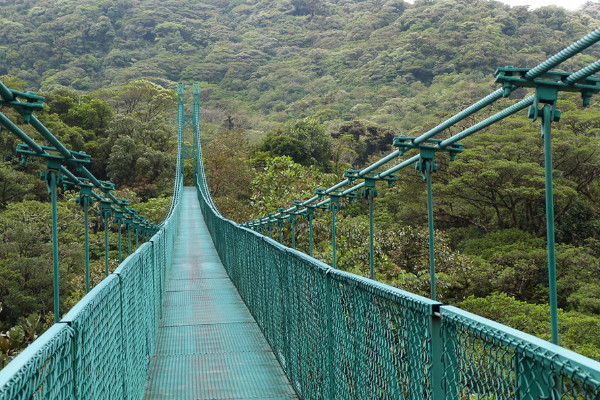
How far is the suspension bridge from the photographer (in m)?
1.35

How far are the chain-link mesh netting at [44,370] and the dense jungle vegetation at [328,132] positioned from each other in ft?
29.0

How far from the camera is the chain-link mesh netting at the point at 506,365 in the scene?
3.54 ft

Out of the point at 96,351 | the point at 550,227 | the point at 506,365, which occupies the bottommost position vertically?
the point at 96,351

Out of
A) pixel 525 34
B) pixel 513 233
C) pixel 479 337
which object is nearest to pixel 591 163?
pixel 513 233

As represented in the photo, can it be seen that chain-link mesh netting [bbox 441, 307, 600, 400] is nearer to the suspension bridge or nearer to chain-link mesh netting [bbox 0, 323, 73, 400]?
the suspension bridge

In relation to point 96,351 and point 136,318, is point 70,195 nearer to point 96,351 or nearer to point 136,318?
point 136,318

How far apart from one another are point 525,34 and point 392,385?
5868 centimetres

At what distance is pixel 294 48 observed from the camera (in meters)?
81.2

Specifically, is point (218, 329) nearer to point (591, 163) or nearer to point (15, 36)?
point (591, 163)

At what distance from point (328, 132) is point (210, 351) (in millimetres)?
34802

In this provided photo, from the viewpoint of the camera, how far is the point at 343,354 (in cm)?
277

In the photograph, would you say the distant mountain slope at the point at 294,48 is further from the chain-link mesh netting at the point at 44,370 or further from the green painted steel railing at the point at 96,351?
the chain-link mesh netting at the point at 44,370

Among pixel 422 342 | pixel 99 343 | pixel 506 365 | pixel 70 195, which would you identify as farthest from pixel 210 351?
pixel 70 195

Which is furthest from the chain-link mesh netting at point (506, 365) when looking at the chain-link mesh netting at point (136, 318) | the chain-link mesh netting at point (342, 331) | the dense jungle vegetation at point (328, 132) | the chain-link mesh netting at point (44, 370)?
the dense jungle vegetation at point (328, 132)
